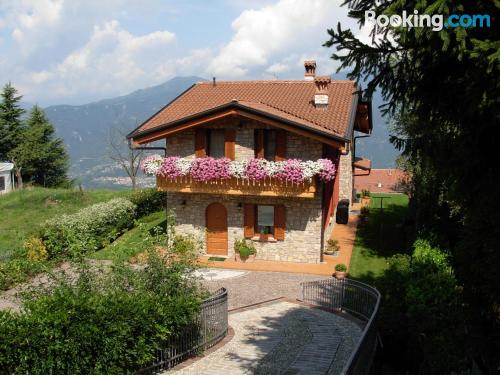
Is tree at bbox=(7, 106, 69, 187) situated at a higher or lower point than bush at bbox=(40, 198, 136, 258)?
higher

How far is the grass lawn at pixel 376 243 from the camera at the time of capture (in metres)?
20.4

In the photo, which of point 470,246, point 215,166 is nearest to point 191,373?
point 470,246

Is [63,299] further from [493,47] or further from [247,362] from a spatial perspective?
[493,47]

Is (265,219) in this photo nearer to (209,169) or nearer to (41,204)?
(209,169)

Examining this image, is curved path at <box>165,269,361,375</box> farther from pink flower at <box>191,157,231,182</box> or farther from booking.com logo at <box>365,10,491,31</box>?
booking.com logo at <box>365,10,491,31</box>

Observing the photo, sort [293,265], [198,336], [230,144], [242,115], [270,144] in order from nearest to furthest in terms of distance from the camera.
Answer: [198,336]
[242,115]
[293,265]
[270,144]
[230,144]

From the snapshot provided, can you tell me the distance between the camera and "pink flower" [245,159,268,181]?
20281mm

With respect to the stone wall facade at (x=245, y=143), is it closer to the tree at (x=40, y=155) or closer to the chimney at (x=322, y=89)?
the chimney at (x=322, y=89)

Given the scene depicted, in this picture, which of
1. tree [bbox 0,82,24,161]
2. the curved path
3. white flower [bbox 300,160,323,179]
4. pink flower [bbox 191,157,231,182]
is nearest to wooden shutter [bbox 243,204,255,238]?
pink flower [bbox 191,157,231,182]

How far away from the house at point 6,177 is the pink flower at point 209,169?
2974 cm

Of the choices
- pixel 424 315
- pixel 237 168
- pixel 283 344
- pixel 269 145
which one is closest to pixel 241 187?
pixel 237 168

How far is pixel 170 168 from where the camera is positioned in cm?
2152

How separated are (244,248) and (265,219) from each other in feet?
A: 5.11

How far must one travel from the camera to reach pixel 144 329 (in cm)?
1070
